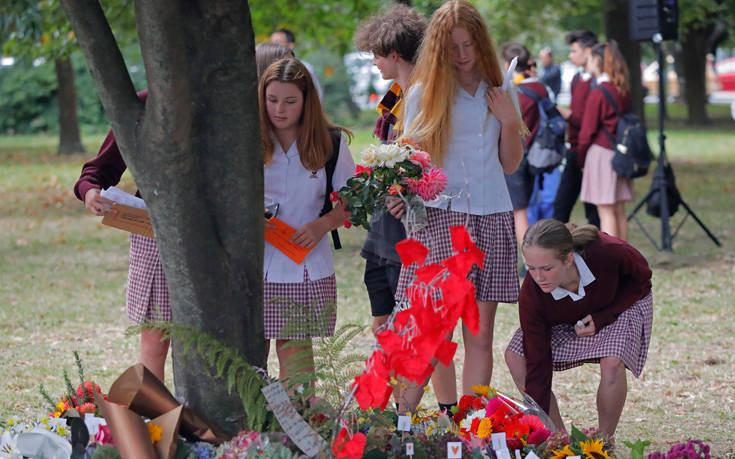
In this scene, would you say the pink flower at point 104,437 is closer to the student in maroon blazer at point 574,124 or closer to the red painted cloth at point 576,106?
the student in maroon blazer at point 574,124

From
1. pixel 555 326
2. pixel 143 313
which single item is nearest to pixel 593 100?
pixel 555 326

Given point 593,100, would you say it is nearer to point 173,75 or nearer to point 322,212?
point 322,212

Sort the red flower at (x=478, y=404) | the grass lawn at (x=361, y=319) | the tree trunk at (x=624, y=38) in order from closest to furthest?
the red flower at (x=478, y=404), the grass lawn at (x=361, y=319), the tree trunk at (x=624, y=38)

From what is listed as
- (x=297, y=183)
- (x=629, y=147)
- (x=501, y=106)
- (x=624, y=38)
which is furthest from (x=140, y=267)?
(x=624, y=38)

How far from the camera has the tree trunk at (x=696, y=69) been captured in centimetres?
2844

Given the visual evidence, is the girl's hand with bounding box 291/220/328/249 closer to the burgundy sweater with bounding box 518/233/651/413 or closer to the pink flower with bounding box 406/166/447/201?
the pink flower with bounding box 406/166/447/201

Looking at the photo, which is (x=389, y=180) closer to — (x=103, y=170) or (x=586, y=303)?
(x=586, y=303)

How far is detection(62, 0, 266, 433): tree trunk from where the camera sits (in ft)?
9.54

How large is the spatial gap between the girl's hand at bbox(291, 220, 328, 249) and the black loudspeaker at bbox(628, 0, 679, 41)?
684 cm

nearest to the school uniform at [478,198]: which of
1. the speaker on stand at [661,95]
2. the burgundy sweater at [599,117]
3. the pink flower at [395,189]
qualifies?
the pink flower at [395,189]

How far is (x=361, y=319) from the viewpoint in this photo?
7.09 metres

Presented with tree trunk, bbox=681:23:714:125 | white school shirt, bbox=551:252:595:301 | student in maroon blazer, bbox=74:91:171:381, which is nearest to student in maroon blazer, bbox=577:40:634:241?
white school shirt, bbox=551:252:595:301

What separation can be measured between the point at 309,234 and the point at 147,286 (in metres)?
0.73

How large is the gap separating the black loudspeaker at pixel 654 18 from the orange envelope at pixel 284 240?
22.5 feet
